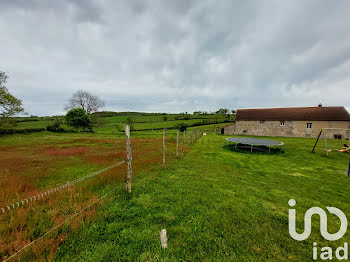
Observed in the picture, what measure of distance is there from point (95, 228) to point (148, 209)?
1576 millimetres

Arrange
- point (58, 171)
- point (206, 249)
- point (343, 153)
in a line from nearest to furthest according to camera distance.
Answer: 1. point (206, 249)
2. point (58, 171)
3. point (343, 153)

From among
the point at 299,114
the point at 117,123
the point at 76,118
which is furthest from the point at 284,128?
the point at 117,123

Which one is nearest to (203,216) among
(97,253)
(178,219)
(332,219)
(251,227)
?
(178,219)

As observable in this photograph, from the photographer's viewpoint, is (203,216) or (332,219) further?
(332,219)

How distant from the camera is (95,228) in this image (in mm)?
3574

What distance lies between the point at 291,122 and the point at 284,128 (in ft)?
6.86

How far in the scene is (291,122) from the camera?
33.0m

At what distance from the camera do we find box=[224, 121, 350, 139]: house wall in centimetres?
2961

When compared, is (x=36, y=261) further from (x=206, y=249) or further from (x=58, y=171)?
(x=58, y=171)

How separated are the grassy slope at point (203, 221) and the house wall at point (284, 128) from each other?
104 feet

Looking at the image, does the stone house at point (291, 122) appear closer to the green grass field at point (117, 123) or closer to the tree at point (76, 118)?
the green grass field at point (117, 123)

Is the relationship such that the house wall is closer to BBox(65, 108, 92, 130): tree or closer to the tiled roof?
the tiled roof

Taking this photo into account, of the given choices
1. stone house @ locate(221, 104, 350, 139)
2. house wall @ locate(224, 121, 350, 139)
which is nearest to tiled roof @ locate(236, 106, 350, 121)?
stone house @ locate(221, 104, 350, 139)

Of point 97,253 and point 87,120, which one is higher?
point 87,120
